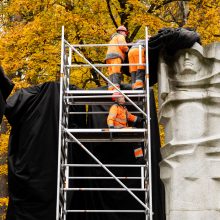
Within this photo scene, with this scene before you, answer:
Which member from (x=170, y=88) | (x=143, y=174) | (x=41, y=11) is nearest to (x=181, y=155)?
(x=170, y=88)


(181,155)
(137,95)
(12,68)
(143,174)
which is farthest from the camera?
(12,68)

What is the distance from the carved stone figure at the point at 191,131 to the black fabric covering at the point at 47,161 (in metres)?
2.32

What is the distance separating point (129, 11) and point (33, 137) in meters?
5.88

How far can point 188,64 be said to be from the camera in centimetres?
799

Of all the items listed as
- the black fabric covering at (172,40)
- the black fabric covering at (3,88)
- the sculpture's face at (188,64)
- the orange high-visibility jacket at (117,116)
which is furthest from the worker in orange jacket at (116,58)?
the black fabric covering at (3,88)

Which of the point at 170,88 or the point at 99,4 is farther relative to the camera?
the point at 99,4

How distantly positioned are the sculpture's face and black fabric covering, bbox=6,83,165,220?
2.40 metres

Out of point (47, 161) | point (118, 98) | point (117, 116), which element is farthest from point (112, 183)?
point (118, 98)

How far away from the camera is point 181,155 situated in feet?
25.1

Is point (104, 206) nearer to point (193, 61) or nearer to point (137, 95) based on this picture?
point (137, 95)

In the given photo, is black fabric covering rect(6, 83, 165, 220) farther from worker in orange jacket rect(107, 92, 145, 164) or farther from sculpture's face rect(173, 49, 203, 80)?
sculpture's face rect(173, 49, 203, 80)

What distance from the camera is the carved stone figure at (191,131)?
295 inches

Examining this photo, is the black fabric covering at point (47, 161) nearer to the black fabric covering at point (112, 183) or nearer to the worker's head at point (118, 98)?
the black fabric covering at point (112, 183)

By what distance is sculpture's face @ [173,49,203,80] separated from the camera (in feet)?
26.2
